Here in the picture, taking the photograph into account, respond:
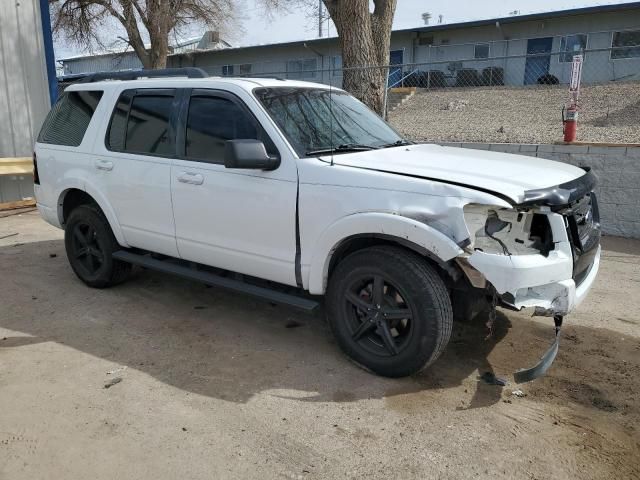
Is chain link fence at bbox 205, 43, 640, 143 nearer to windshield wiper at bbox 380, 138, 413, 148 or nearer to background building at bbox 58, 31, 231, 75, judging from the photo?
windshield wiper at bbox 380, 138, 413, 148

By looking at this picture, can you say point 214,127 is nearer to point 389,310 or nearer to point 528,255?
point 389,310

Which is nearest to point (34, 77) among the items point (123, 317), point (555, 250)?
point (123, 317)

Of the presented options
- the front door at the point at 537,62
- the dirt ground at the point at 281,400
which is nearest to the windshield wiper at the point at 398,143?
the dirt ground at the point at 281,400

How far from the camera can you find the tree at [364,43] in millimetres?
9078

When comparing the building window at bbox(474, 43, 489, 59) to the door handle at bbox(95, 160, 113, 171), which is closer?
the door handle at bbox(95, 160, 113, 171)

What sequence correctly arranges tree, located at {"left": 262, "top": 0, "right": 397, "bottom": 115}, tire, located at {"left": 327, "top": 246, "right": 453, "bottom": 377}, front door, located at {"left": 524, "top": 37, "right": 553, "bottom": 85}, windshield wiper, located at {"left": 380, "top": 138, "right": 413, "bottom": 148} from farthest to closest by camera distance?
front door, located at {"left": 524, "top": 37, "right": 553, "bottom": 85} < tree, located at {"left": 262, "top": 0, "right": 397, "bottom": 115} < windshield wiper, located at {"left": 380, "top": 138, "right": 413, "bottom": 148} < tire, located at {"left": 327, "top": 246, "right": 453, "bottom": 377}

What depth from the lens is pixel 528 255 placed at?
125 inches

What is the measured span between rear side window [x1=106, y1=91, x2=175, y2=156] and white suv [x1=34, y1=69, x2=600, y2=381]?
0.6 inches

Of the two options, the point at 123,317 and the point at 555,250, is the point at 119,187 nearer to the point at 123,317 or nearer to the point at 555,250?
the point at 123,317

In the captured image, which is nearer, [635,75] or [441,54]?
[635,75]

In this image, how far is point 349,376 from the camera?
366 centimetres

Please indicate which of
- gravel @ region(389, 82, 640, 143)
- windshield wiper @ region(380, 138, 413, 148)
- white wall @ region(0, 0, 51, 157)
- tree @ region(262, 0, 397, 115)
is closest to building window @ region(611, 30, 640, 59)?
gravel @ region(389, 82, 640, 143)

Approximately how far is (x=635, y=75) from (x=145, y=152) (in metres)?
22.5

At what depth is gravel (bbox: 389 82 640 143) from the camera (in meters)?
14.4
